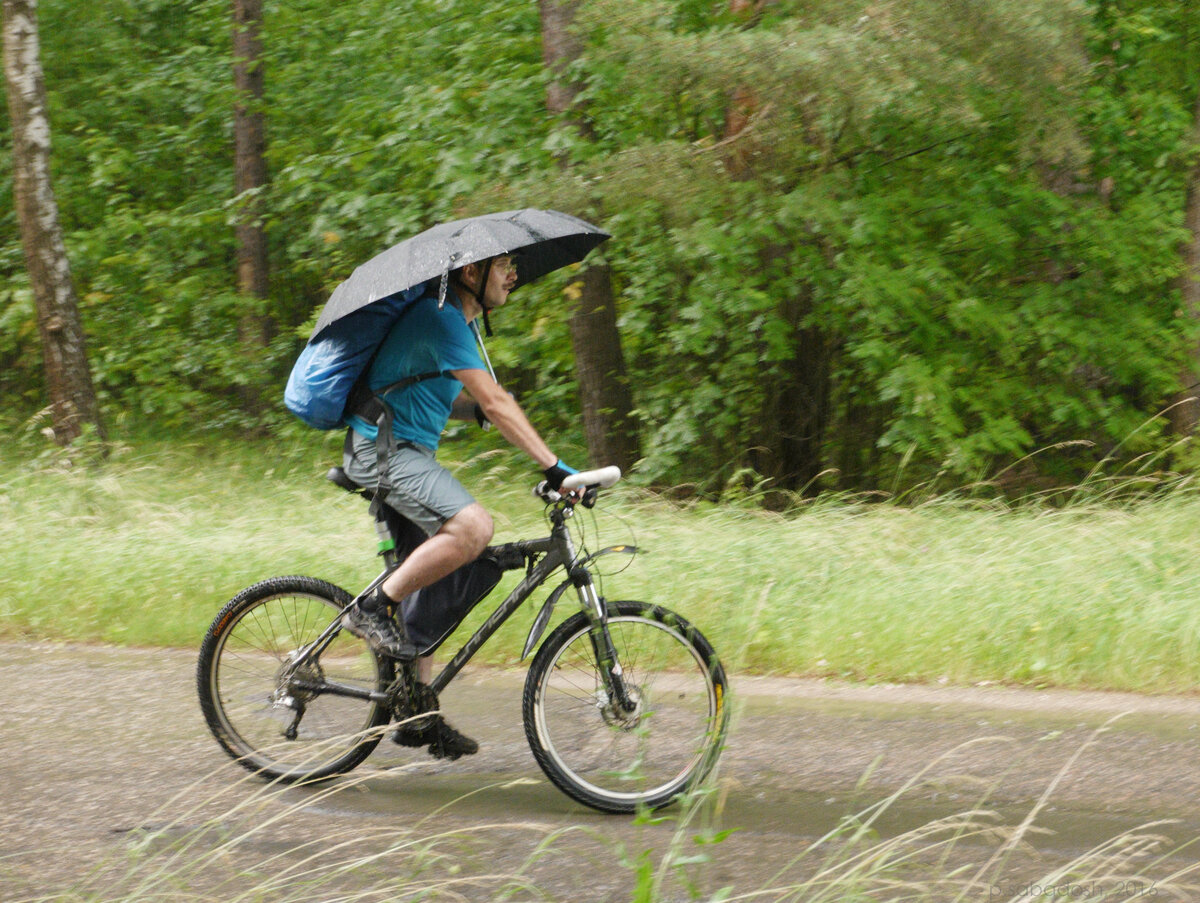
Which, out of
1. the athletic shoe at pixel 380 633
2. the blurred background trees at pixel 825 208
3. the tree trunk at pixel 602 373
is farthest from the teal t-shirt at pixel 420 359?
the tree trunk at pixel 602 373

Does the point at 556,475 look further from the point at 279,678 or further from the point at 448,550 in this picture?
the point at 279,678

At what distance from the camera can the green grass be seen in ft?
19.6

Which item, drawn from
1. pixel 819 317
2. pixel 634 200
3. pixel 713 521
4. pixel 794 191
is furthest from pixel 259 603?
pixel 819 317

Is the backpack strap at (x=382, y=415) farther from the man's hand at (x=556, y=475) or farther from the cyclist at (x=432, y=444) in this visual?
the man's hand at (x=556, y=475)

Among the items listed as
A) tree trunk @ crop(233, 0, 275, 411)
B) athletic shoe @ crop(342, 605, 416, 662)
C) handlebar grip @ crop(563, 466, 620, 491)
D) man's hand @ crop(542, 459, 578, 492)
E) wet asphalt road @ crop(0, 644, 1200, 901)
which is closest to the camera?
wet asphalt road @ crop(0, 644, 1200, 901)

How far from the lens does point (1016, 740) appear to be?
4961 mm

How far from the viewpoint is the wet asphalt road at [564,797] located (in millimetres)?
3857

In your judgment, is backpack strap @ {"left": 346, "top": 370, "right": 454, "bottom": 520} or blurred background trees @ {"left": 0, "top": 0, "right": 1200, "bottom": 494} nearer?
backpack strap @ {"left": 346, "top": 370, "right": 454, "bottom": 520}

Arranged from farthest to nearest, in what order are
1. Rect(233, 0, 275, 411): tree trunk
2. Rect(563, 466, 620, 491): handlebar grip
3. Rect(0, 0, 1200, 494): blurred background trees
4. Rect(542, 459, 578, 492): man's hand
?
Rect(233, 0, 275, 411): tree trunk, Rect(0, 0, 1200, 494): blurred background trees, Rect(542, 459, 578, 492): man's hand, Rect(563, 466, 620, 491): handlebar grip

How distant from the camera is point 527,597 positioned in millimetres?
4602

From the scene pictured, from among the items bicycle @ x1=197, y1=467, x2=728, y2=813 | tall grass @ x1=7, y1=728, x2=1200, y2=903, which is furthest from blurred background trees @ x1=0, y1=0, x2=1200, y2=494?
tall grass @ x1=7, y1=728, x2=1200, y2=903

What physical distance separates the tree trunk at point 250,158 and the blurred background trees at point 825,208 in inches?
71.4

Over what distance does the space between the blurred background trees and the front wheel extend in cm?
549

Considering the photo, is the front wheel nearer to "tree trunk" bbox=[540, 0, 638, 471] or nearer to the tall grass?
the tall grass
